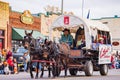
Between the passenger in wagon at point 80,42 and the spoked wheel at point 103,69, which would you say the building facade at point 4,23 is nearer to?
the spoked wheel at point 103,69

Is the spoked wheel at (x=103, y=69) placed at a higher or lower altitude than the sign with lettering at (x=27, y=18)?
lower

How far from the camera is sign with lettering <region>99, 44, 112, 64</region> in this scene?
2293cm

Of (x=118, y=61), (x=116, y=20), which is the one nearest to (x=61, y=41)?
(x=118, y=61)

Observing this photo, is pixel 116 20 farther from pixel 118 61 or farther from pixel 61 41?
pixel 61 41

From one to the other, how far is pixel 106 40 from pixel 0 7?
14.2 metres

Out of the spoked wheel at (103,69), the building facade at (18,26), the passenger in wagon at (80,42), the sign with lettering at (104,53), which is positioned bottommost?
the spoked wheel at (103,69)

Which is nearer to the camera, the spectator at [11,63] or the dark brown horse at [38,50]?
the dark brown horse at [38,50]

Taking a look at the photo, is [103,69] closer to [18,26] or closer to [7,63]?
[7,63]

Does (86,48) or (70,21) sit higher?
(70,21)

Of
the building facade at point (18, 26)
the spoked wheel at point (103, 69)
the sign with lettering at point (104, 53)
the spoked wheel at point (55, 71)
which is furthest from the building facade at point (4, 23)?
the spoked wheel at point (55, 71)

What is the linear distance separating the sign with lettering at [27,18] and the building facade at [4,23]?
2.90 metres

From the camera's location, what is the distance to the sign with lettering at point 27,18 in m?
40.3

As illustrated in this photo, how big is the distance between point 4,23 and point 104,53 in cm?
1572

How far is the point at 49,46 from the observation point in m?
19.7
